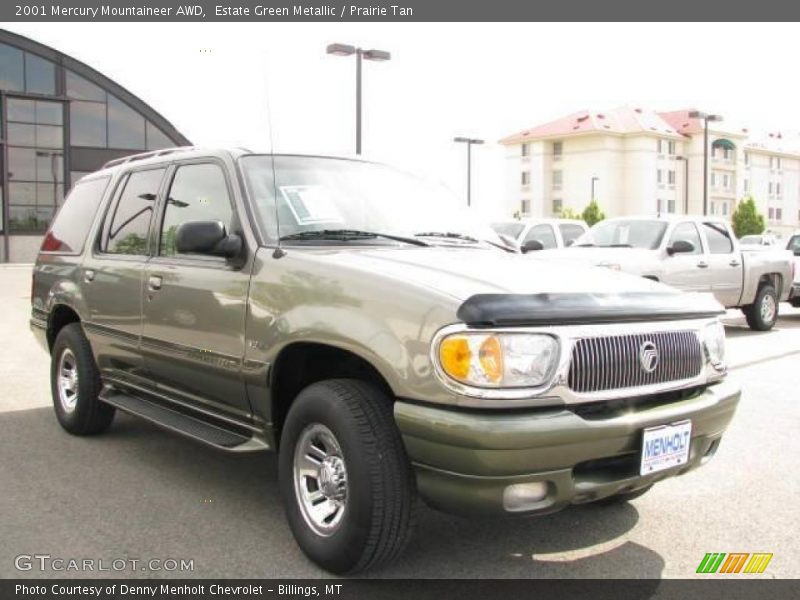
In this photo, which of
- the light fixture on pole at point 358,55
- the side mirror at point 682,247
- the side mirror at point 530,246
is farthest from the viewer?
the light fixture on pole at point 358,55

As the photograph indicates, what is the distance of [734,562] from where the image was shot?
3.59 metres

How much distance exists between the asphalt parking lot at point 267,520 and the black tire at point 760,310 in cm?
785

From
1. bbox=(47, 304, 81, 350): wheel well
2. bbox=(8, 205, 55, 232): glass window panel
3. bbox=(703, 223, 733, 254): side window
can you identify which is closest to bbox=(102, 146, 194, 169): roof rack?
bbox=(47, 304, 81, 350): wheel well

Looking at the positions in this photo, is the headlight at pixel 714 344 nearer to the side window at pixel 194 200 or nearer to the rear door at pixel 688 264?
the side window at pixel 194 200

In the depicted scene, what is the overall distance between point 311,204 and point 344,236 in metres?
0.30

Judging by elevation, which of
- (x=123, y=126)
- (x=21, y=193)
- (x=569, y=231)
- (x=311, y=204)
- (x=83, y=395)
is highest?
(x=123, y=126)

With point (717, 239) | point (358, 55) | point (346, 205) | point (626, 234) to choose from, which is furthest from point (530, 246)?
point (358, 55)

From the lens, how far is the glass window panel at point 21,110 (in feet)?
125

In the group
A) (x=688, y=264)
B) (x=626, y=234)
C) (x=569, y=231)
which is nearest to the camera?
(x=688, y=264)

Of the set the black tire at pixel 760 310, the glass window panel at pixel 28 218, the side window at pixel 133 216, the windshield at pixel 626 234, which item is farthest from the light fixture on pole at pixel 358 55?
the glass window panel at pixel 28 218

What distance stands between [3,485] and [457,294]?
3044 millimetres

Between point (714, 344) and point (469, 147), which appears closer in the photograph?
point (714, 344)

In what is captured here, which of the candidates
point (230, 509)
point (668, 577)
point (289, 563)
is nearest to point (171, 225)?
point (230, 509)

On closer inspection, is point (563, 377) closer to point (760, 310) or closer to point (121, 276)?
point (121, 276)
